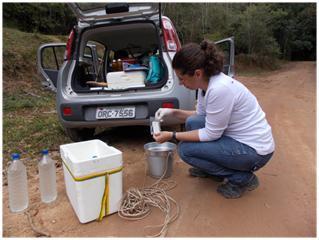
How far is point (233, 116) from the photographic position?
197 cm

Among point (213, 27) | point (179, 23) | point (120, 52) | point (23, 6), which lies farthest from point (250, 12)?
Result: point (120, 52)

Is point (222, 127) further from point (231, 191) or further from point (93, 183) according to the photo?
point (93, 183)

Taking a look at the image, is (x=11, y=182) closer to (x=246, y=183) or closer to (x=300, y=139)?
(x=246, y=183)

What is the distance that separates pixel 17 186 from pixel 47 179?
0.67ft

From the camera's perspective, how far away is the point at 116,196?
1.95 m

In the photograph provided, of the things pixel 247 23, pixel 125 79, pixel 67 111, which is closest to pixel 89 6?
pixel 125 79

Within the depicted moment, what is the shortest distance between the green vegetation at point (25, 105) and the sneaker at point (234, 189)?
6.59 feet

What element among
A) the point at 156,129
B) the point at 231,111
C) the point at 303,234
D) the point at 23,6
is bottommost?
the point at 303,234

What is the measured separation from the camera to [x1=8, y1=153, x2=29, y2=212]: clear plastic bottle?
6.48 ft

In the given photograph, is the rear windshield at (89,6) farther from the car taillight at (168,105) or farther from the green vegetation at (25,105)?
the green vegetation at (25,105)

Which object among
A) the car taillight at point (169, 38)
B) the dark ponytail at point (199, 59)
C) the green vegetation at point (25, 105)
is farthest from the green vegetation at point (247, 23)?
the dark ponytail at point (199, 59)

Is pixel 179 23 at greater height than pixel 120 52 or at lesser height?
greater

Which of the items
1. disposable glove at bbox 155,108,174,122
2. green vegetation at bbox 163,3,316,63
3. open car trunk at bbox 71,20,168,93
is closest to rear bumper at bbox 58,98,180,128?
open car trunk at bbox 71,20,168,93

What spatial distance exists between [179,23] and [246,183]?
60.9 ft
